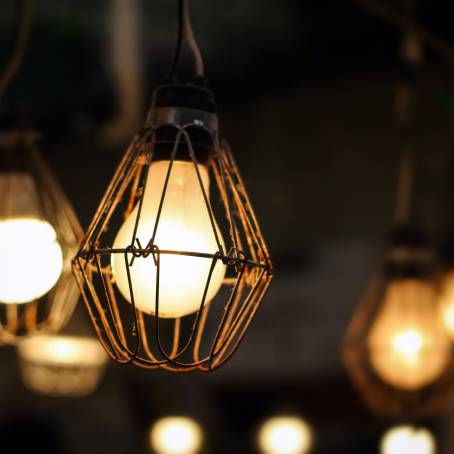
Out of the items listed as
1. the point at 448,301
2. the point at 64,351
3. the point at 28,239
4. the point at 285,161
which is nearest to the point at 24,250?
the point at 28,239

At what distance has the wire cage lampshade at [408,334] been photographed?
206 centimetres

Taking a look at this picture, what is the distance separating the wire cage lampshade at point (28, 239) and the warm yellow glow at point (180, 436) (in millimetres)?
3384

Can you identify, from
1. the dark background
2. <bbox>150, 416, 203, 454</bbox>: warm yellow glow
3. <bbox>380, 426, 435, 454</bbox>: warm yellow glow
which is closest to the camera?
<bbox>380, 426, 435, 454</bbox>: warm yellow glow

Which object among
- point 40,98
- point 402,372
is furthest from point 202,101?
point 40,98

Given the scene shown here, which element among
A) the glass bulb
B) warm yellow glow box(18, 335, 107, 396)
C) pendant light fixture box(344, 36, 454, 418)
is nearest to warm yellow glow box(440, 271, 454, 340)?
pendant light fixture box(344, 36, 454, 418)

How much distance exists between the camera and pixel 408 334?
6.77 ft

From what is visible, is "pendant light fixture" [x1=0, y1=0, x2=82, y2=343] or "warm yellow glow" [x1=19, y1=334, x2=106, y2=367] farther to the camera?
"warm yellow glow" [x1=19, y1=334, x2=106, y2=367]

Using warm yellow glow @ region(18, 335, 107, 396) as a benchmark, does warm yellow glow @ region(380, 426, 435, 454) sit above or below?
below

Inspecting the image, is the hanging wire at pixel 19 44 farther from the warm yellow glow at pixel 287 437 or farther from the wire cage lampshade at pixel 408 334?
the warm yellow glow at pixel 287 437

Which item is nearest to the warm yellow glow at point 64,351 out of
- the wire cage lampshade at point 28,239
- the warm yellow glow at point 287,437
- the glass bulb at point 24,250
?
the warm yellow glow at point 287,437

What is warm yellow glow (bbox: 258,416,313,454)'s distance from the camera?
16.3ft

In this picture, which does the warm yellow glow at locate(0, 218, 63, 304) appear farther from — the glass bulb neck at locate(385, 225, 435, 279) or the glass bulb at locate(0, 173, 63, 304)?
the glass bulb neck at locate(385, 225, 435, 279)

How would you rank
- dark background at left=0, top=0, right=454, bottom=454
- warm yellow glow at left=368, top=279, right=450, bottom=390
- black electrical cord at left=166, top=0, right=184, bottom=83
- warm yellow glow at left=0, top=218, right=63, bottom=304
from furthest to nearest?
dark background at left=0, top=0, right=454, bottom=454 < warm yellow glow at left=368, top=279, right=450, bottom=390 < warm yellow glow at left=0, top=218, right=63, bottom=304 < black electrical cord at left=166, top=0, right=184, bottom=83

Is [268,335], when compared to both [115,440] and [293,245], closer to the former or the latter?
[293,245]
